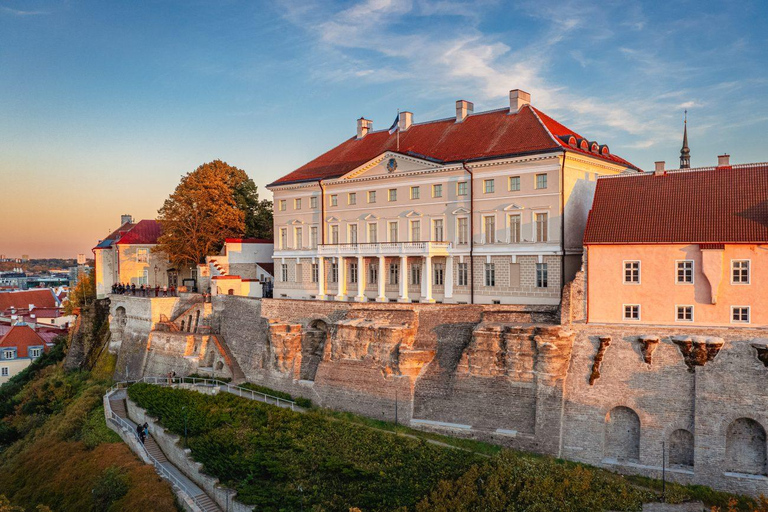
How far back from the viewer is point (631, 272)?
2769 cm

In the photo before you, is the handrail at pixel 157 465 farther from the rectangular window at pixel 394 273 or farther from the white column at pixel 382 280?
the rectangular window at pixel 394 273

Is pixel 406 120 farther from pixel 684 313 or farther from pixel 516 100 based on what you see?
pixel 684 313

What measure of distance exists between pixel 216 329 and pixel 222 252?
7879 mm

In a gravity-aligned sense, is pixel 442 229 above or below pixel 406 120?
below

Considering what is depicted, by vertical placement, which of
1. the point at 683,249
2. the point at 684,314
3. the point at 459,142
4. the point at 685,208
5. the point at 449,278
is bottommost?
the point at 684,314

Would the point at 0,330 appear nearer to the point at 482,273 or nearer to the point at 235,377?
the point at 235,377

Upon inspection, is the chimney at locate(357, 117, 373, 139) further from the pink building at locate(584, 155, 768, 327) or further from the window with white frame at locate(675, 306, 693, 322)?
the window with white frame at locate(675, 306, 693, 322)

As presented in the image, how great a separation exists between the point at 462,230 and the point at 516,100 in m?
8.50

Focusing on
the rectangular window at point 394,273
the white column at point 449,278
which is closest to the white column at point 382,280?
the rectangular window at point 394,273

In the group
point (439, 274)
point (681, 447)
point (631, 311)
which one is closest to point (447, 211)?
point (439, 274)

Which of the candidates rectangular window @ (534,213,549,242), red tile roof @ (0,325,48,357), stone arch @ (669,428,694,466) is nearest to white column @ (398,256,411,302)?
rectangular window @ (534,213,549,242)

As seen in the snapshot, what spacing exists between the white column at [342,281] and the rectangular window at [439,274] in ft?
20.7

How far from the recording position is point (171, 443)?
1291 inches

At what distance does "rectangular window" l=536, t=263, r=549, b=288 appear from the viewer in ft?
105
